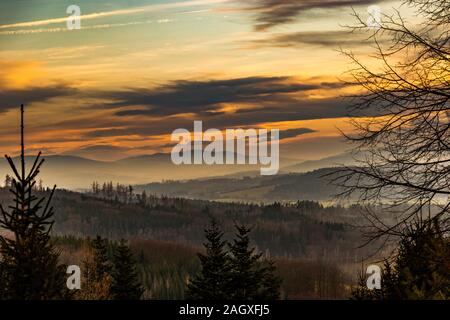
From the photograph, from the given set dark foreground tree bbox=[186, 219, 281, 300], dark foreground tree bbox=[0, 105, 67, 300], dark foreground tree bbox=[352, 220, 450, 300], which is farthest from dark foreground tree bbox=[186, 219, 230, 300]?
dark foreground tree bbox=[0, 105, 67, 300]

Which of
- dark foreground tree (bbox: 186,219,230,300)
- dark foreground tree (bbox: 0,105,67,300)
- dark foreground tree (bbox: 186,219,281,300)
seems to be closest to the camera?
dark foreground tree (bbox: 0,105,67,300)

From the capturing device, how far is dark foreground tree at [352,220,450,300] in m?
17.8

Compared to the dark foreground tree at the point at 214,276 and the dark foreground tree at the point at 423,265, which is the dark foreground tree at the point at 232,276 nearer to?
the dark foreground tree at the point at 214,276

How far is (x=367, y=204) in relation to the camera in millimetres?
18531

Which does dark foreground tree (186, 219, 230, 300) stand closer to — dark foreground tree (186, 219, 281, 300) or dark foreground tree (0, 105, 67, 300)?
dark foreground tree (186, 219, 281, 300)

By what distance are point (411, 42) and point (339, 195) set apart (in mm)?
4216

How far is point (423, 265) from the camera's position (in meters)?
27.3

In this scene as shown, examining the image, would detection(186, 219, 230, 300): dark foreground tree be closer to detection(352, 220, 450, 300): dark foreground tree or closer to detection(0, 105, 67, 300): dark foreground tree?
detection(352, 220, 450, 300): dark foreground tree

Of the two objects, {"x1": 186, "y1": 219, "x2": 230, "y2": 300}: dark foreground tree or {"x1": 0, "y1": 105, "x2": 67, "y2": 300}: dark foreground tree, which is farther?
{"x1": 186, "y1": 219, "x2": 230, "y2": 300}: dark foreground tree

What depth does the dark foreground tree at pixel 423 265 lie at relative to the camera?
17.8 m

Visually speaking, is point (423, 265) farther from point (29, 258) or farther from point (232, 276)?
point (232, 276)

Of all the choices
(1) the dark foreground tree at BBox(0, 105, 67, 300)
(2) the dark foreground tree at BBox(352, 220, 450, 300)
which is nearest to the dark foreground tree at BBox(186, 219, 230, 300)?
(2) the dark foreground tree at BBox(352, 220, 450, 300)

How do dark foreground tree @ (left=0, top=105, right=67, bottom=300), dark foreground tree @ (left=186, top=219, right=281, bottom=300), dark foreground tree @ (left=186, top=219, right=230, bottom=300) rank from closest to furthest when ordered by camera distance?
dark foreground tree @ (left=0, top=105, right=67, bottom=300) < dark foreground tree @ (left=186, top=219, right=281, bottom=300) < dark foreground tree @ (left=186, top=219, right=230, bottom=300)
